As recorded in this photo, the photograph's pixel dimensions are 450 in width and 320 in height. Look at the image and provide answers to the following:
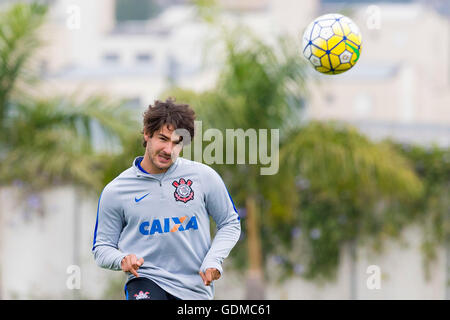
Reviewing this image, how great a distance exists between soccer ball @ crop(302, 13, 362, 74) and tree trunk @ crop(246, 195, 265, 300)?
125 inches

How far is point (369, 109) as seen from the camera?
3891 cm

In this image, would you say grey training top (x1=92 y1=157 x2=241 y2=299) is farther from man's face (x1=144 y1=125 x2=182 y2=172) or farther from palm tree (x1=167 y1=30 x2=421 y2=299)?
palm tree (x1=167 y1=30 x2=421 y2=299)

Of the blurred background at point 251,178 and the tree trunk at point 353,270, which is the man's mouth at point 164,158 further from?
the tree trunk at point 353,270

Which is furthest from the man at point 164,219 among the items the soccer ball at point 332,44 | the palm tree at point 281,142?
the palm tree at point 281,142

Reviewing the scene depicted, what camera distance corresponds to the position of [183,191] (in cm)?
351

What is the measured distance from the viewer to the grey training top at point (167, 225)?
347 cm

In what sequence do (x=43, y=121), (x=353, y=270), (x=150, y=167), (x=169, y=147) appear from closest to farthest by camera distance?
(x=169, y=147), (x=150, y=167), (x=43, y=121), (x=353, y=270)

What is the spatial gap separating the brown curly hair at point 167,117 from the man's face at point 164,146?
3 centimetres

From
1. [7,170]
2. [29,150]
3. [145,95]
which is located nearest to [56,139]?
[29,150]

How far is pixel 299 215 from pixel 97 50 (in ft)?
123

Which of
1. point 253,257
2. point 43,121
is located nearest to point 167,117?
point 253,257

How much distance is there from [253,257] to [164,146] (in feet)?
15.5

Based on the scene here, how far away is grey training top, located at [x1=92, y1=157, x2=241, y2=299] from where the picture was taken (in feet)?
11.4

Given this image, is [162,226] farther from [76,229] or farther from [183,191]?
[76,229]
